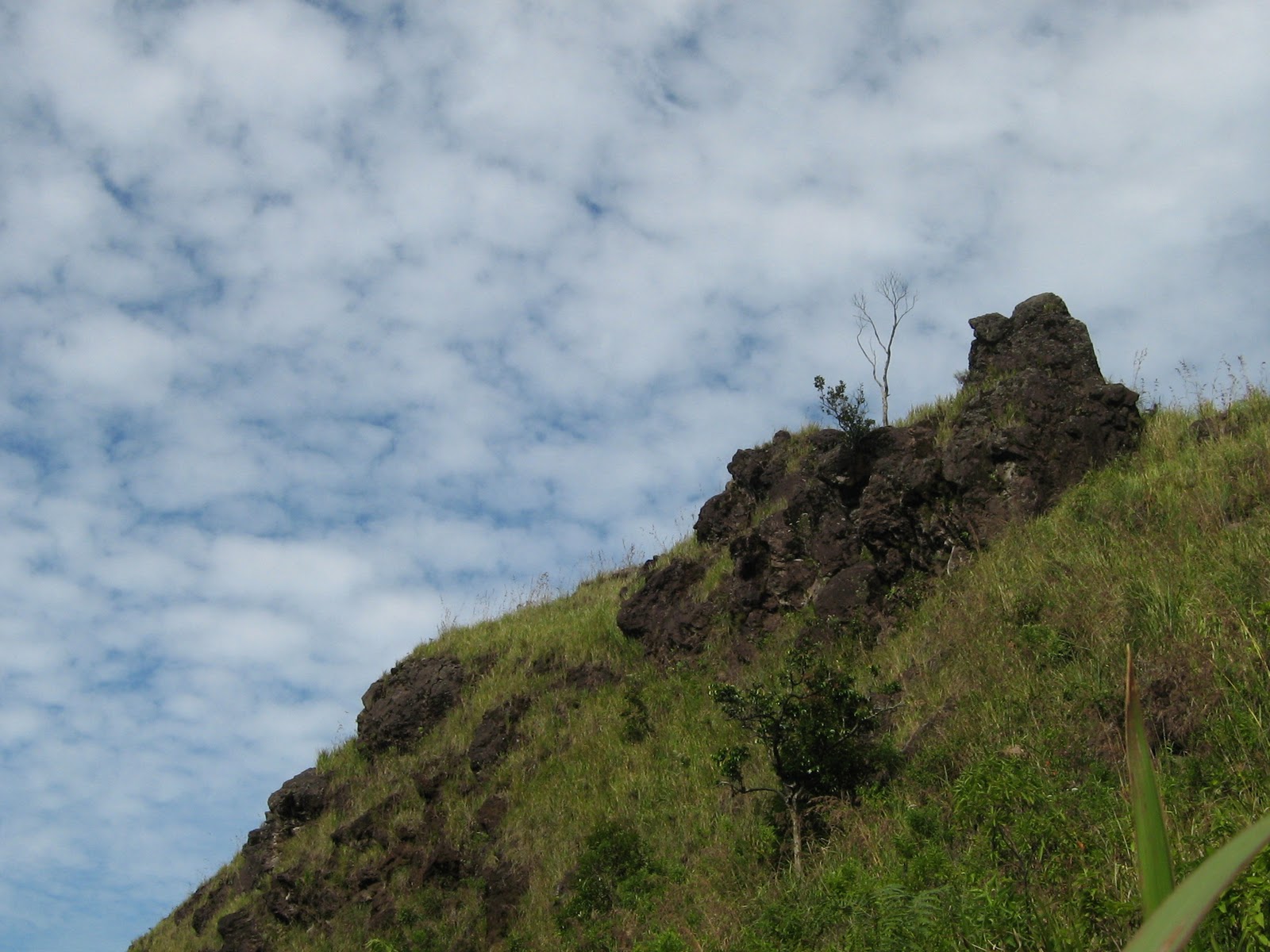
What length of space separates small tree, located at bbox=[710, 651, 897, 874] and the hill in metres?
0.19

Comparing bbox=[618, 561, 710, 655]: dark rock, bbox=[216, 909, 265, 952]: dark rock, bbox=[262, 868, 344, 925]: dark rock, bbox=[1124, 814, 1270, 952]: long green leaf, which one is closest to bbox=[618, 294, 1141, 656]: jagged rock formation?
bbox=[618, 561, 710, 655]: dark rock

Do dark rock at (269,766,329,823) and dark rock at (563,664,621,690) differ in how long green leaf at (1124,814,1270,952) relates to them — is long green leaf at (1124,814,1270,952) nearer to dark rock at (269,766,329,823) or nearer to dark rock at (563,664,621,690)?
dark rock at (563,664,621,690)

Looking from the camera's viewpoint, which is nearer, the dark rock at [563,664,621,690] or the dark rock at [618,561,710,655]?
the dark rock at [618,561,710,655]

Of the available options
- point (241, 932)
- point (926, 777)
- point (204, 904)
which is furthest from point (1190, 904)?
point (204, 904)

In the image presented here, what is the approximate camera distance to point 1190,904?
930 millimetres

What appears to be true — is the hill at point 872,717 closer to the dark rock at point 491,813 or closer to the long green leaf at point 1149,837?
the dark rock at point 491,813

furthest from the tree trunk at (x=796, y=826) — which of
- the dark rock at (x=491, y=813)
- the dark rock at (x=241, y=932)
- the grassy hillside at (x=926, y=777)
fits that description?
the dark rock at (x=241, y=932)

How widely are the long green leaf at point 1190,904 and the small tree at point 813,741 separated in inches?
326

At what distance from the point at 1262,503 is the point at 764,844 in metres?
5.84

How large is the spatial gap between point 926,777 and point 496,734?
9.24 metres

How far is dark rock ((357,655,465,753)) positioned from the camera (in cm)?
1797

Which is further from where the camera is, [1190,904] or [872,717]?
[872,717]

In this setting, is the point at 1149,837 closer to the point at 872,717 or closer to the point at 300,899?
the point at 872,717

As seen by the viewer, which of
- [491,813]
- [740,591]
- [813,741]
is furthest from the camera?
[740,591]
